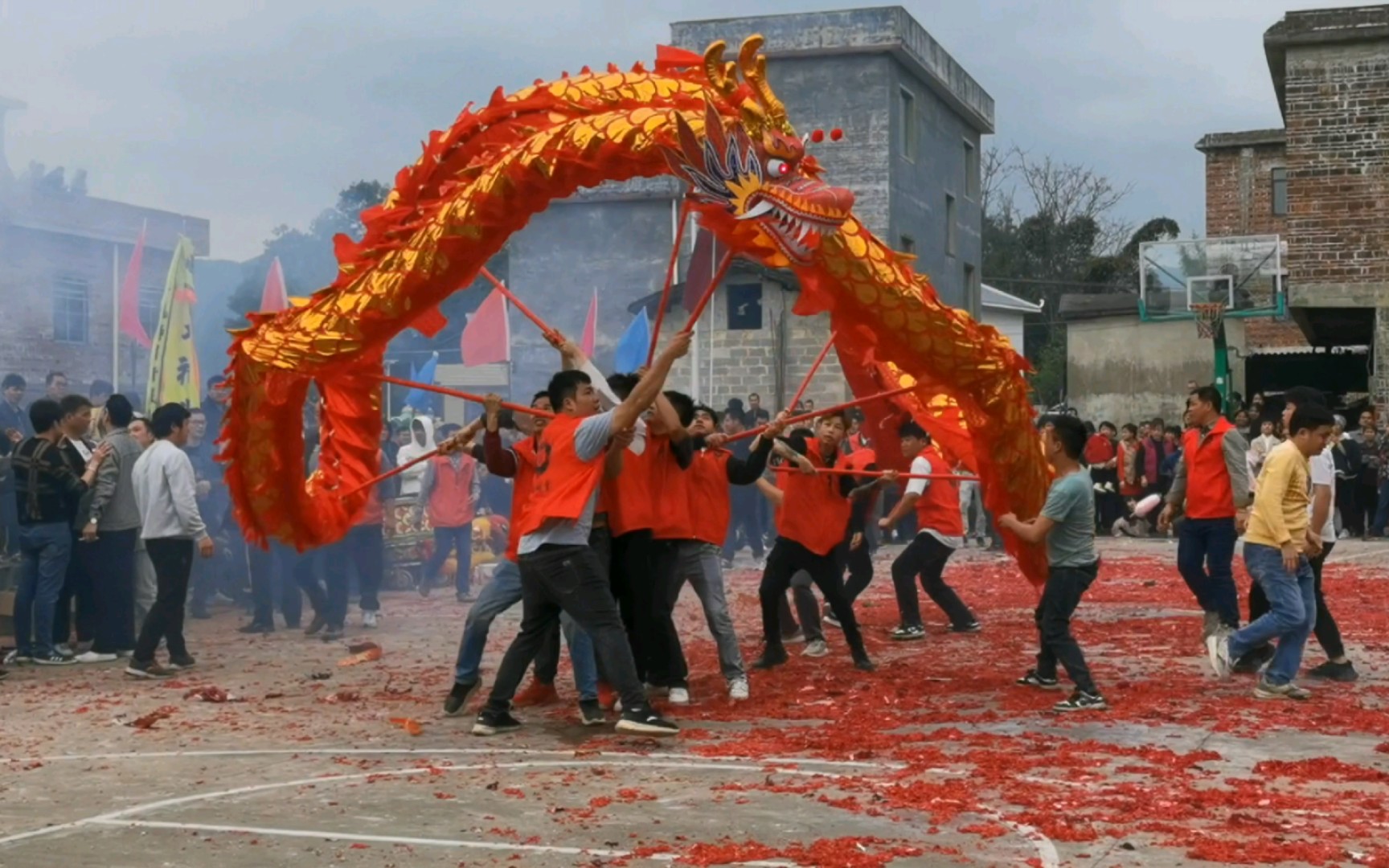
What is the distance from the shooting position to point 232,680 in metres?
10.2

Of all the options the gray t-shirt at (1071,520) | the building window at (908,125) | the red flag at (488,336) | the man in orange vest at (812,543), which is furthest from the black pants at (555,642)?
the building window at (908,125)

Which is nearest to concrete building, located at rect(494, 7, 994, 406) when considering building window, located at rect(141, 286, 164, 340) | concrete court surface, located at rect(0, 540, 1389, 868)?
building window, located at rect(141, 286, 164, 340)

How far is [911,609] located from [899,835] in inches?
243

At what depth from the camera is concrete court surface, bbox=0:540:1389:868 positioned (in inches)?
223

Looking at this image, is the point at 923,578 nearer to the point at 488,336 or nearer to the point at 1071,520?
the point at 1071,520

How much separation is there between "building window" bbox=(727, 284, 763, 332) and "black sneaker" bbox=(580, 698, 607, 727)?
21.7 metres

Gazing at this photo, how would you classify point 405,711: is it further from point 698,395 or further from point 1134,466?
point 698,395

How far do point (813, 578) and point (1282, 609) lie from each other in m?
2.66

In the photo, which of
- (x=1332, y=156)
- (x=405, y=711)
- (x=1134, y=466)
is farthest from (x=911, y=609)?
(x=1332, y=156)

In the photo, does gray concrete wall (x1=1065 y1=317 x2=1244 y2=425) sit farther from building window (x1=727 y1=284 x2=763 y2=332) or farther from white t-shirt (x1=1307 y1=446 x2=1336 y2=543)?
white t-shirt (x1=1307 y1=446 x2=1336 y2=543)

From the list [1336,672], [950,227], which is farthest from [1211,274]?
[1336,672]

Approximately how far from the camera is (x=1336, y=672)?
9.62 meters

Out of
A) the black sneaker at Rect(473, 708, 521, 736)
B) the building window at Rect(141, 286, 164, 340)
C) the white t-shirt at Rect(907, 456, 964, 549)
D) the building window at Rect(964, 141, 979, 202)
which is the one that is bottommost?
the black sneaker at Rect(473, 708, 521, 736)

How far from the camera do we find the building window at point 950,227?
120 feet
